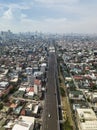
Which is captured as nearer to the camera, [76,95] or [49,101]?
[49,101]

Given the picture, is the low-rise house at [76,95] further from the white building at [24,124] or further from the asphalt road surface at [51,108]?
the white building at [24,124]

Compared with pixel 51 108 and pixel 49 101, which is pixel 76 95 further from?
pixel 51 108

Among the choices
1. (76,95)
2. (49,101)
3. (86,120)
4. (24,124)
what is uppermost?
(76,95)

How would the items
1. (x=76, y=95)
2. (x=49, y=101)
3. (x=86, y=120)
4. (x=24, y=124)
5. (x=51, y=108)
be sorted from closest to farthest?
(x=24, y=124) → (x=86, y=120) → (x=51, y=108) → (x=49, y=101) → (x=76, y=95)

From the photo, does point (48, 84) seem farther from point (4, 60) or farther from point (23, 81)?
point (4, 60)

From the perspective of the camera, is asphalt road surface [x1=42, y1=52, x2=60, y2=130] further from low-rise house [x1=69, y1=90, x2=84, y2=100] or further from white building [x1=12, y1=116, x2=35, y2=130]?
low-rise house [x1=69, y1=90, x2=84, y2=100]

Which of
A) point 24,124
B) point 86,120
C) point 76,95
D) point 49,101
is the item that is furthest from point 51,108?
point 24,124

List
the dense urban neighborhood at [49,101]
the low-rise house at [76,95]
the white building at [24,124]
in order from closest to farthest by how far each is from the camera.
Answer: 1. the white building at [24,124]
2. the dense urban neighborhood at [49,101]
3. the low-rise house at [76,95]

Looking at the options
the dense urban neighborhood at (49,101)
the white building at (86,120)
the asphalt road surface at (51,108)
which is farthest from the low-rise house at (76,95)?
the white building at (86,120)

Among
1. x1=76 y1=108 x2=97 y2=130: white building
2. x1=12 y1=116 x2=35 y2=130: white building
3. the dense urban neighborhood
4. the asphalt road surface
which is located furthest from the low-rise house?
x1=12 y1=116 x2=35 y2=130: white building
